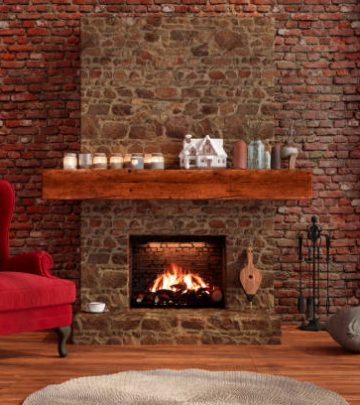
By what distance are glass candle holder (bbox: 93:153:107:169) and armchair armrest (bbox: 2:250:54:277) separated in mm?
877

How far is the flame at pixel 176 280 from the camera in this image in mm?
5617

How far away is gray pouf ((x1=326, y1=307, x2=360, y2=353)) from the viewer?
459 centimetres

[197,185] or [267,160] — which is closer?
[197,185]

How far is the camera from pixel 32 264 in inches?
187

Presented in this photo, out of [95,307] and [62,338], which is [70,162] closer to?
[95,307]

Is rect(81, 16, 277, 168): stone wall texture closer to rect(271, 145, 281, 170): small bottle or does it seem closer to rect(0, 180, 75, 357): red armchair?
rect(271, 145, 281, 170): small bottle

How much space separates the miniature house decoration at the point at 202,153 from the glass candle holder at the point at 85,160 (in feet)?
2.40

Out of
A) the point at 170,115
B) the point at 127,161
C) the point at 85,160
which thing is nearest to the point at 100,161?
the point at 85,160

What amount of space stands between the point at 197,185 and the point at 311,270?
1583 millimetres

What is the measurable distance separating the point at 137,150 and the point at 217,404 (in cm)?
265

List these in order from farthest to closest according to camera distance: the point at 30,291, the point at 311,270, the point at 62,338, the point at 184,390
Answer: the point at 311,270 < the point at 62,338 < the point at 30,291 < the point at 184,390

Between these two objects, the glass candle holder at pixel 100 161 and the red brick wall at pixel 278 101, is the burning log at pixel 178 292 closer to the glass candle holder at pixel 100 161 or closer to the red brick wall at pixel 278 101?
the red brick wall at pixel 278 101

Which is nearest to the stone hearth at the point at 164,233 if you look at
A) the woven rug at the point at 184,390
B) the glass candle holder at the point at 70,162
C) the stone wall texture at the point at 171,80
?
the glass candle holder at the point at 70,162

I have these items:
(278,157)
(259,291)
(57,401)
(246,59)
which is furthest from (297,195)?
(57,401)
